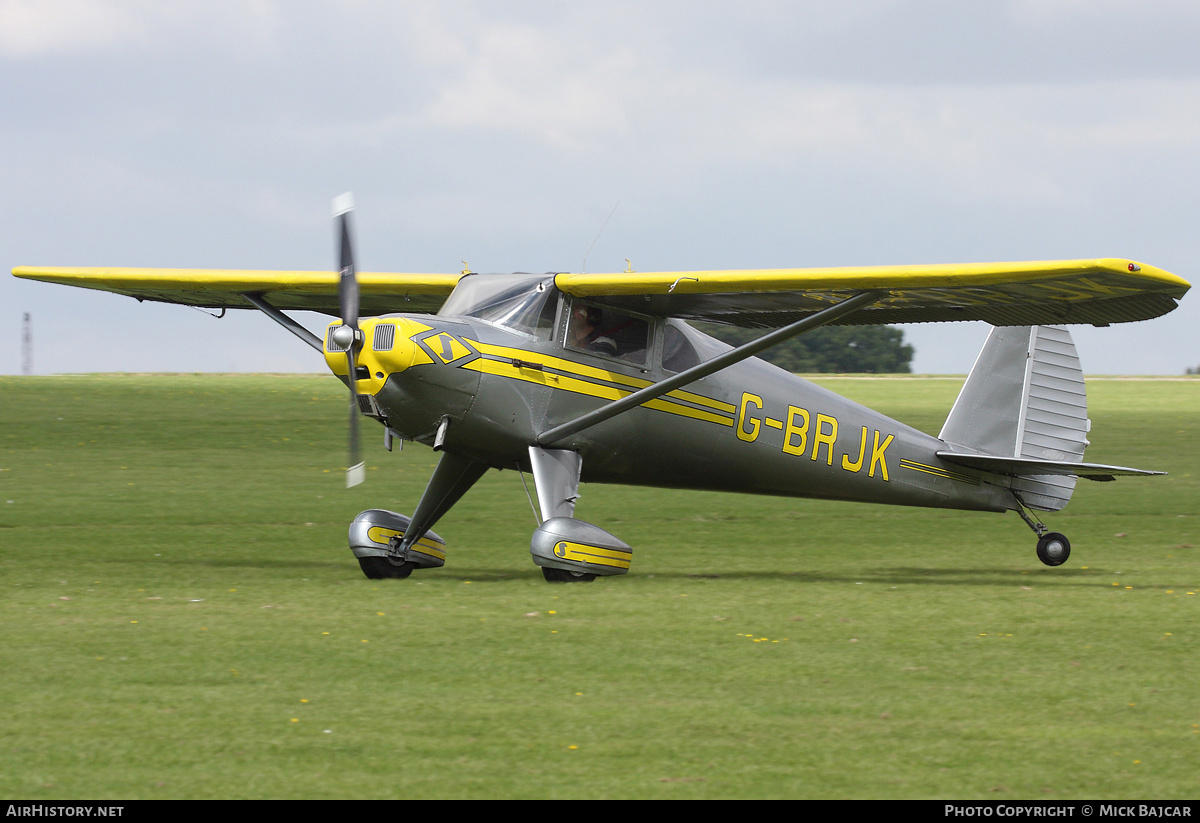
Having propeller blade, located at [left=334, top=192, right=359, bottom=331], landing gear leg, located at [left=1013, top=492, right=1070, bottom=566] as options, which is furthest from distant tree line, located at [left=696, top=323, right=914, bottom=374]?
propeller blade, located at [left=334, top=192, right=359, bottom=331]

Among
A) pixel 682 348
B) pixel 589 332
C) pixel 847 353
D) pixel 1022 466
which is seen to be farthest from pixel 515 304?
pixel 847 353

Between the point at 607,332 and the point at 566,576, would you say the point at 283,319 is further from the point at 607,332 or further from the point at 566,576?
the point at 566,576

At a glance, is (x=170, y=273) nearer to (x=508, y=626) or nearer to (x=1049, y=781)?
(x=508, y=626)

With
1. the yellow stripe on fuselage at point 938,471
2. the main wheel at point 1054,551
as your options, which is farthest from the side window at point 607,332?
the main wheel at point 1054,551

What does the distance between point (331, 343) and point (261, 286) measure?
3.77 metres

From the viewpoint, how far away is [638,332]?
12.6 m

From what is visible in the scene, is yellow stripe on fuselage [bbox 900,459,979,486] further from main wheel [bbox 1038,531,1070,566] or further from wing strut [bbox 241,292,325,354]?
wing strut [bbox 241,292,325,354]

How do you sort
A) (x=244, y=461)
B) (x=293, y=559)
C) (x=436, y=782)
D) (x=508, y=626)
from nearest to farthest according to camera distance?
(x=436, y=782) → (x=508, y=626) → (x=293, y=559) → (x=244, y=461)

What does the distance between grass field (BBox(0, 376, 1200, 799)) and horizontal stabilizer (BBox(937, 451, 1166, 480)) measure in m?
1.01

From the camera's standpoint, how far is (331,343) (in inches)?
427

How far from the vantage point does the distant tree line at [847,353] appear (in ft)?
287

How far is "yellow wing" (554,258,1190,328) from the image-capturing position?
1059 cm

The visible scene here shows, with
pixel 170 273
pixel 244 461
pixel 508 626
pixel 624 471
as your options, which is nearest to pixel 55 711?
pixel 508 626

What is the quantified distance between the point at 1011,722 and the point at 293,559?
347 inches
